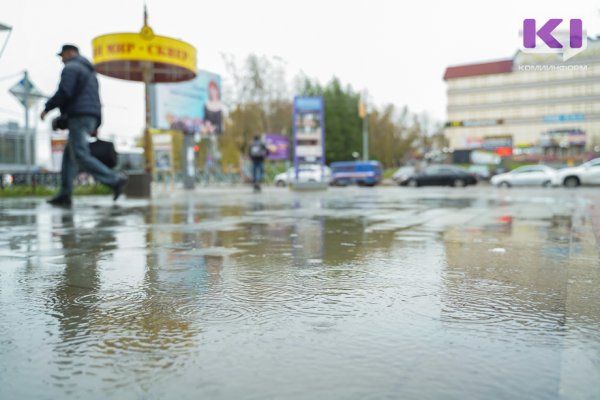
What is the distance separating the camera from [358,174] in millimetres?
39625

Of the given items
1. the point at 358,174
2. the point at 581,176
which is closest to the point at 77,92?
the point at 581,176

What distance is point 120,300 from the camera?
2.77 meters

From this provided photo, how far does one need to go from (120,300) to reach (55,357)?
866mm

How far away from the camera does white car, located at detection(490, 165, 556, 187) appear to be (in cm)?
3135

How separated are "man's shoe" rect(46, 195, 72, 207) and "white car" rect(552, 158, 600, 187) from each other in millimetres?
25811

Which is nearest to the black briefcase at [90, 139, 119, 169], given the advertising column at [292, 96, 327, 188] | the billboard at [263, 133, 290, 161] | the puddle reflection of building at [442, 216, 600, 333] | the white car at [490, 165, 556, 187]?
the puddle reflection of building at [442, 216, 600, 333]

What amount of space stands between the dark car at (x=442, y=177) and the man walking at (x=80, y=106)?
28.8 m

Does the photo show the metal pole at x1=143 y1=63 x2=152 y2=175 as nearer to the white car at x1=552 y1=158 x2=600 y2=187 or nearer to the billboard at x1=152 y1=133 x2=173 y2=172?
the billboard at x1=152 y1=133 x2=173 y2=172

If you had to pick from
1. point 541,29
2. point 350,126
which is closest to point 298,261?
point 541,29

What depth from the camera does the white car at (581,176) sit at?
92.6 ft

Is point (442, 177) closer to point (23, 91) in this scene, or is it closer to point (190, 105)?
point (190, 105)

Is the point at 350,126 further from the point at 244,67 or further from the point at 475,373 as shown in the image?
the point at 475,373

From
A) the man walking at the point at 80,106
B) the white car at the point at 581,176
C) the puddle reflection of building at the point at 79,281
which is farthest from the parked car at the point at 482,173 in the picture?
the puddle reflection of building at the point at 79,281

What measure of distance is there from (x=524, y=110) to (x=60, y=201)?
11130 cm
